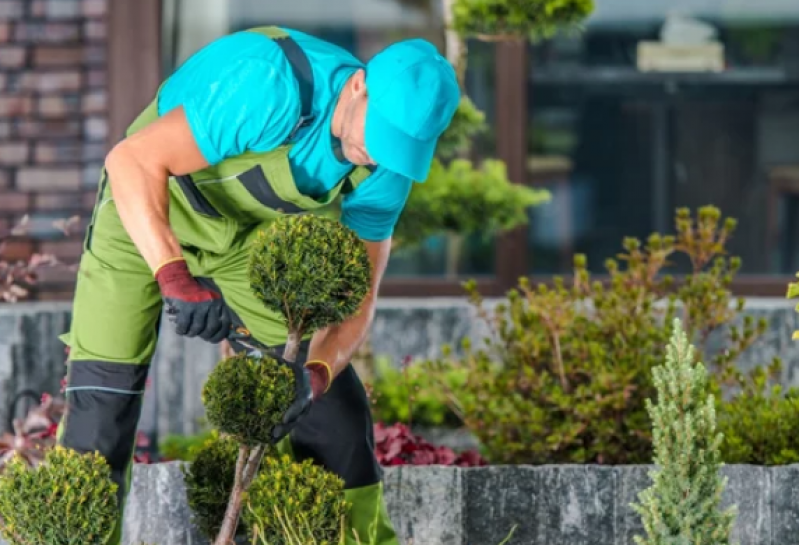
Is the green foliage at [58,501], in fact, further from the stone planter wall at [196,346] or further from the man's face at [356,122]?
the stone planter wall at [196,346]

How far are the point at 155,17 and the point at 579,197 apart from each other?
89.7 inches

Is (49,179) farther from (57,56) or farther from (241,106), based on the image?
(241,106)

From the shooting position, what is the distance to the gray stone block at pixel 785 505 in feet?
13.0

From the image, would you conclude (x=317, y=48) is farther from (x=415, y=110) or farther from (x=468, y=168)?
(x=468, y=168)

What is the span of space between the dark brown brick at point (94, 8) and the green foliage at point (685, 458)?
461cm

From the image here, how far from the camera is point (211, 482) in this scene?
12.3 ft

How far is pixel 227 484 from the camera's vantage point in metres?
3.77

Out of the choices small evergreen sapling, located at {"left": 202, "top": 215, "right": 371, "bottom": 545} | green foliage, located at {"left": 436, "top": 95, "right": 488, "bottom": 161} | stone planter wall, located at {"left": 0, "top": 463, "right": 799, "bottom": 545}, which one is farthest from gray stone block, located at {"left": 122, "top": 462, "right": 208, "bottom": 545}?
green foliage, located at {"left": 436, "top": 95, "right": 488, "bottom": 161}


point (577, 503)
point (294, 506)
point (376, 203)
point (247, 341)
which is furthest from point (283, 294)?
point (577, 503)

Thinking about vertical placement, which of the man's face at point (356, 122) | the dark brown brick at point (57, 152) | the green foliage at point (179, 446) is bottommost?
the green foliage at point (179, 446)

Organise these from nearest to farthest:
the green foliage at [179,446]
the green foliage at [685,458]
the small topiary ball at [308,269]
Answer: the green foliage at [685,458] < the small topiary ball at [308,269] < the green foliage at [179,446]

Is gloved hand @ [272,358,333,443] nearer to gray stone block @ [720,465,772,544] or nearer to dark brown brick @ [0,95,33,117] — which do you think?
gray stone block @ [720,465,772,544]

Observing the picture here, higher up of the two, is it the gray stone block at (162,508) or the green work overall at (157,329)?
the green work overall at (157,329)

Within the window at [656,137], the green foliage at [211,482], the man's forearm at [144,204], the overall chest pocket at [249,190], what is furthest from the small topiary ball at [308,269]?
the window at [656,137]
